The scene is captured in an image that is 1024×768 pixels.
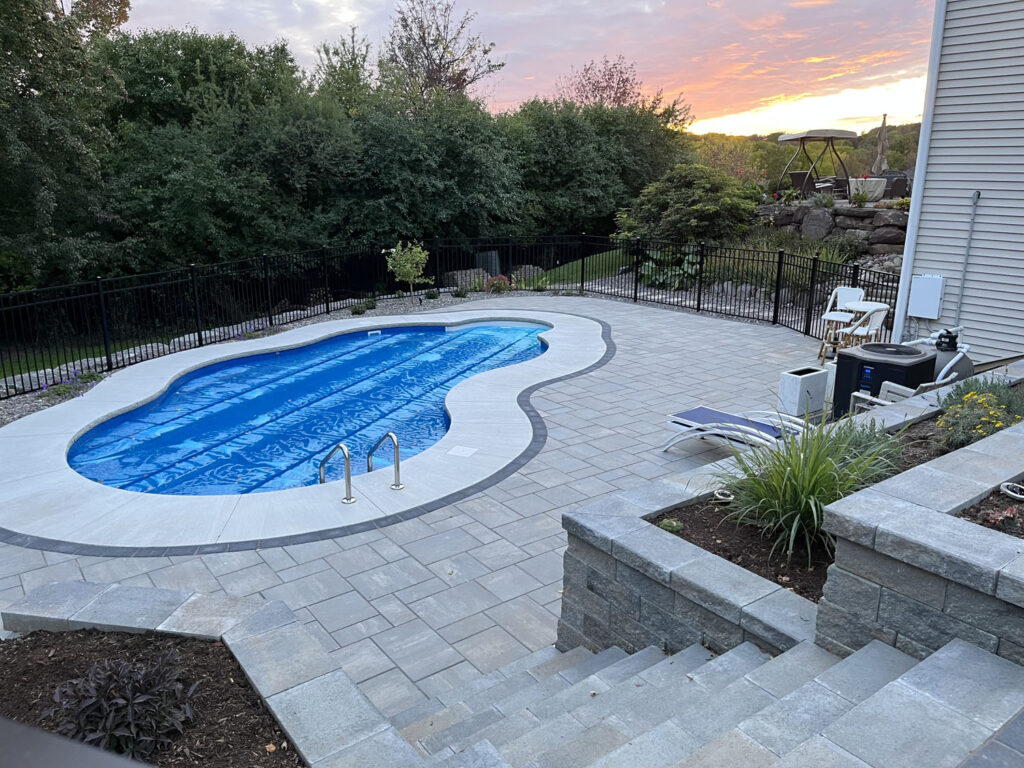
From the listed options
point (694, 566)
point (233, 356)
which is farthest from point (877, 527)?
point (233, 356)

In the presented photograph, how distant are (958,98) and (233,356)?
11.0 m

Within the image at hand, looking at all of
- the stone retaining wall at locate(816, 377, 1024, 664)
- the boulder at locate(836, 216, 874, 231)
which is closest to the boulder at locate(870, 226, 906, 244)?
the boulder at locate(836, 216, 874, 231)

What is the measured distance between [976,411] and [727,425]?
232 cm

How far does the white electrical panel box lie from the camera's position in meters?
9.38

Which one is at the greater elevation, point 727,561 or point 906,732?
point 906,732

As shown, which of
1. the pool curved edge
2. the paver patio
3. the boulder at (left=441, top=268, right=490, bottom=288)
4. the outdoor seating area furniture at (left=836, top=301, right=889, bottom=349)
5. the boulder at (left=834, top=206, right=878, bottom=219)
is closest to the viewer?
the paver patio

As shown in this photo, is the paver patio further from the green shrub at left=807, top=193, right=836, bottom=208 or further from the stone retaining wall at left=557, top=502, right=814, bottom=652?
the green shrub at left=807, top=193, right=836, bottom=208

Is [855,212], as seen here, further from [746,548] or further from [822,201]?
[746,548]

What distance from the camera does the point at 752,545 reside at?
3.94 meters

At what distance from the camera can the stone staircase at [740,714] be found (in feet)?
7.34

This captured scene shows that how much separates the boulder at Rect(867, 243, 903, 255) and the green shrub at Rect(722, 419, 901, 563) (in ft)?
45.8

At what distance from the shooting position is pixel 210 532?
5688mm

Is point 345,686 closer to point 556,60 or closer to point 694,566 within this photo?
point 694,566

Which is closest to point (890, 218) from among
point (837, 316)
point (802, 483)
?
point (837, 316)
